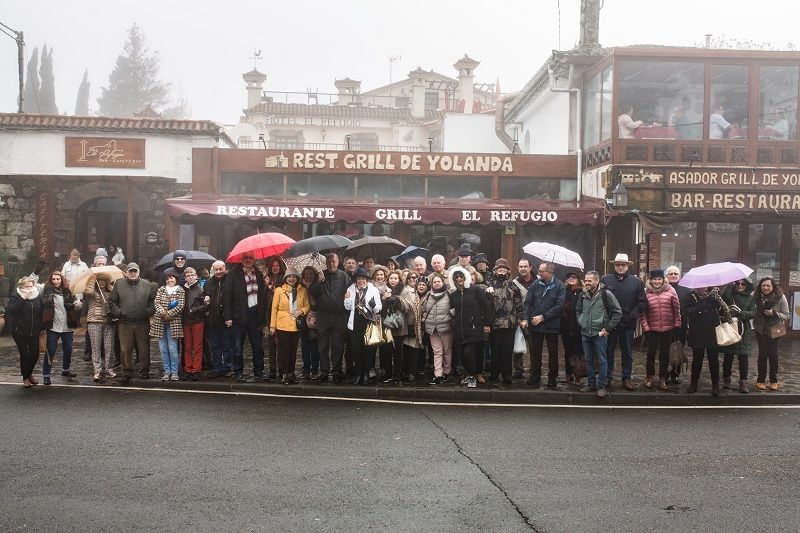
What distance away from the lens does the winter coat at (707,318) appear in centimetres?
1097

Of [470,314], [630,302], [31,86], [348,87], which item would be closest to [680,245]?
[630,302]

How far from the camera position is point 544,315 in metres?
11.1

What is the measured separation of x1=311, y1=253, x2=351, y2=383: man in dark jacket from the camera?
37.0 ft

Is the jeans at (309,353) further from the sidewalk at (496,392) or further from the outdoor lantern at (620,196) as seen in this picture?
the outdoor lantern at (620,196)

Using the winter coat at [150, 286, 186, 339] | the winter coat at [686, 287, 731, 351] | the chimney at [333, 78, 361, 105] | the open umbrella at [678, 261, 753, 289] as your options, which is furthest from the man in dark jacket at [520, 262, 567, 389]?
the chimney at [333, 78, 361, 105]

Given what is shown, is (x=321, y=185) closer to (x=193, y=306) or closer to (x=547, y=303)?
(x=193, y=306)

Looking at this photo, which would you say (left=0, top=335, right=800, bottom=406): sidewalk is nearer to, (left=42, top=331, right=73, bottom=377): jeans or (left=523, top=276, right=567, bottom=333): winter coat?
(left=42, top=331, right=73, bottom=377): jeans

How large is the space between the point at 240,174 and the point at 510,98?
11727 mm

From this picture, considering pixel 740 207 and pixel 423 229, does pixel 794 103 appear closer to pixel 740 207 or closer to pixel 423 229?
pixel 740 207

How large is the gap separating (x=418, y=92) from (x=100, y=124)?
116ft

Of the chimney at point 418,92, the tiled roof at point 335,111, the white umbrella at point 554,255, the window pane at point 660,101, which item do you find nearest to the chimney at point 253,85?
the tiled roof at point 335,111

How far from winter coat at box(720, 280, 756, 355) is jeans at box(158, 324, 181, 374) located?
8.01 m

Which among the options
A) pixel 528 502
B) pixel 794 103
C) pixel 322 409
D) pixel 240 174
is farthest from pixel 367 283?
pixel 794 103

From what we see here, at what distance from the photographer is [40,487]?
6316 millimetres
